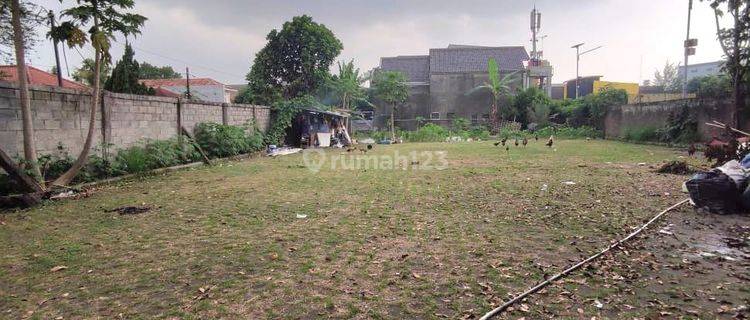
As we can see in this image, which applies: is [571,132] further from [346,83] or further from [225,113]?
[225,113]

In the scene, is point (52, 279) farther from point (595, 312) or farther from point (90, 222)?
point (595, 312)

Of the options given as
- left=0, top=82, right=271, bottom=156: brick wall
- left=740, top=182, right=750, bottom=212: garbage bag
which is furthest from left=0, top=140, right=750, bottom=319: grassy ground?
left=0, top=82, right=271, bottom=156: brick wall

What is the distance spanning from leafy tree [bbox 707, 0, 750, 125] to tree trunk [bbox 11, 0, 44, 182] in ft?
54.1

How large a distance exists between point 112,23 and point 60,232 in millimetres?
3951

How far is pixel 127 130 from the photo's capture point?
Answer: 902cm

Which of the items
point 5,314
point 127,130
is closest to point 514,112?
point 127,130

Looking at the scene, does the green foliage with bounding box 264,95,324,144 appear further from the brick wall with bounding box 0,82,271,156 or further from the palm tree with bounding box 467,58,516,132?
the palm tree with bounding box 467,58,516,132

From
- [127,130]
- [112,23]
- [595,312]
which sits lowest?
[595,312]

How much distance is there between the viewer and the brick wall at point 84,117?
6277 mm

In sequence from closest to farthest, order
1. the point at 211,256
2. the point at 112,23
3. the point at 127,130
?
the point at 211,256 → the point at 112,23 → the point at 127,130

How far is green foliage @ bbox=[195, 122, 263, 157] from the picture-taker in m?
Result: 11.7

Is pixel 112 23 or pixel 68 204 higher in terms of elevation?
pixel 112 23

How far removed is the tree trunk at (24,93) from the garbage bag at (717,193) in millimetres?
9045

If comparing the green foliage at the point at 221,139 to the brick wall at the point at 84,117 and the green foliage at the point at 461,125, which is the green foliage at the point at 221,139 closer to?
the brick wall at the point at 84,117
